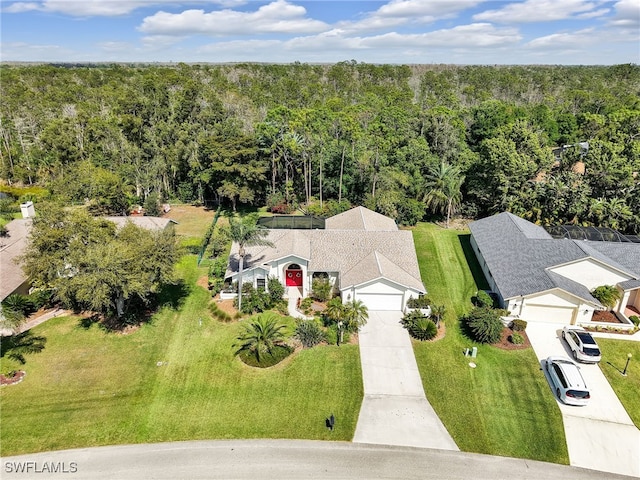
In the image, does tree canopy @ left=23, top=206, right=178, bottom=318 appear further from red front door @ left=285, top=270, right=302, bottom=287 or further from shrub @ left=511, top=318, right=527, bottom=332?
shrub @ left=511, top=318, right=527, bottom=332

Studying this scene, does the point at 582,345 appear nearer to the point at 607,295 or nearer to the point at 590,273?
the point at 607,295

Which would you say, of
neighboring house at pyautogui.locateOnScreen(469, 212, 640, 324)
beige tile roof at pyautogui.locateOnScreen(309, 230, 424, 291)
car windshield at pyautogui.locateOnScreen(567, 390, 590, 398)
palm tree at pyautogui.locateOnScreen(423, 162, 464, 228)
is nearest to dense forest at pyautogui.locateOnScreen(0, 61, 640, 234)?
palm tree at pyautogui.locateOnScreen(423, 162, 464, 228)

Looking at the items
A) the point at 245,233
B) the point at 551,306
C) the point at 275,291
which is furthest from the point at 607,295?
the point at 245,233

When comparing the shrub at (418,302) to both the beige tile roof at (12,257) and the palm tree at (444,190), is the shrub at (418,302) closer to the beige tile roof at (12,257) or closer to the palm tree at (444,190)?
the palm tree at (444,190)

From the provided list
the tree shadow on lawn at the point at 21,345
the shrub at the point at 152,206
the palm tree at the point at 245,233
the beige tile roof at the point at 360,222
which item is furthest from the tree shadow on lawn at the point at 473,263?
the shrub at the point at 152,206

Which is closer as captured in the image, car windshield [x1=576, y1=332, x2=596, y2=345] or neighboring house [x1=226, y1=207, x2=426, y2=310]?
car windshield [x1=576, y1=332, x2=596, y2=345]

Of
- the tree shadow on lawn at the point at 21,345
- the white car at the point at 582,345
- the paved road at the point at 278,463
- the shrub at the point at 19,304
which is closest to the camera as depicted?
the paved road at the point at 278,463
